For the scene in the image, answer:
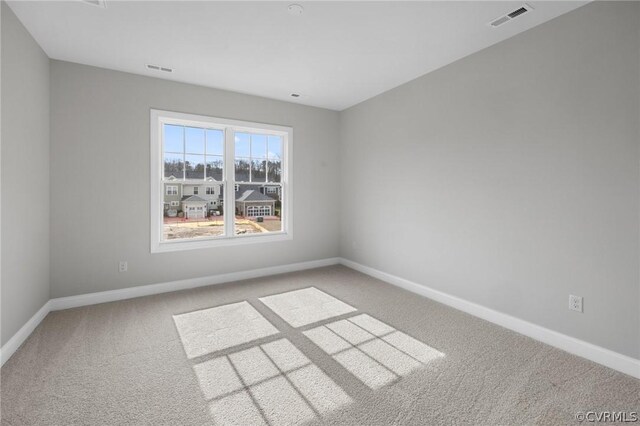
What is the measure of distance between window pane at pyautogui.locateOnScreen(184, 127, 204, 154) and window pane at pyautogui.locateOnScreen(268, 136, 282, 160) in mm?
1034

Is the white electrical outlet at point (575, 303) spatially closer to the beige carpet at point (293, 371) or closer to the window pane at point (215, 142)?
the beige carpet at point (293, 371)

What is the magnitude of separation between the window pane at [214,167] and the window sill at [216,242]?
898 mm

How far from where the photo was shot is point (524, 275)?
272 centimetres

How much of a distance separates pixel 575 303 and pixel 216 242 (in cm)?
398

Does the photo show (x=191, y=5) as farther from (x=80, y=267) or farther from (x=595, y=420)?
(x=595, y=420)

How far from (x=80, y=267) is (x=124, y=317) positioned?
0.87 meters

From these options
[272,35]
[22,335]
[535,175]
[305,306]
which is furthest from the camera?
[305,306]

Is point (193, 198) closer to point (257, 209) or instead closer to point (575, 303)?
point (257, 209)

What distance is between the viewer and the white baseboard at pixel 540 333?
2.15 metres

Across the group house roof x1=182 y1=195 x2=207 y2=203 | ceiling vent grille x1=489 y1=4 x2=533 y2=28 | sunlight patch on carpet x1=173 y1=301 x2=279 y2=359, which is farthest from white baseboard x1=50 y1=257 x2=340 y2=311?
ceiling vent grille x1=489 y1=4 x2=533 y2=28

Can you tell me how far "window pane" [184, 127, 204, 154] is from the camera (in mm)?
4031

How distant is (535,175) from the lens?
263 cm

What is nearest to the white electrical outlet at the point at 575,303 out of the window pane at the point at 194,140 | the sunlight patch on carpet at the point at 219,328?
the sunlight patch on carpet at the point at 219,328

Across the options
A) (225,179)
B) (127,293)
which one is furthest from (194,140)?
(127,293)
